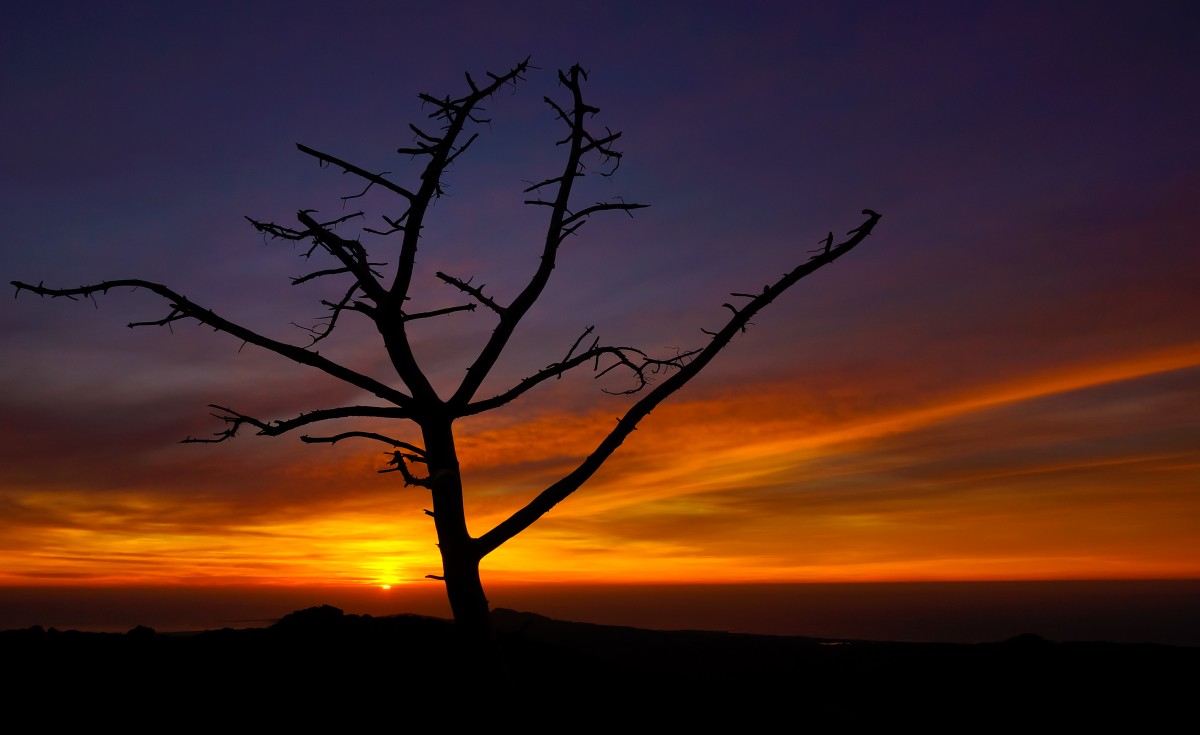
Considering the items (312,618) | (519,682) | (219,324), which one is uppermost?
(219,324)

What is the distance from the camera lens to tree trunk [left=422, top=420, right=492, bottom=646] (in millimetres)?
7465

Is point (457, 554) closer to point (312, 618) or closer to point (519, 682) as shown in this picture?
point (519, 682)

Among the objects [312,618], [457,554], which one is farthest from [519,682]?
[312,618]

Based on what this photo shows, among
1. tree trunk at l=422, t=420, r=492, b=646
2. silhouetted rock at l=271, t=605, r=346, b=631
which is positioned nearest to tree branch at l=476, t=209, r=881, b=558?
tree trunk at l=422, t=420, r=492, b=646

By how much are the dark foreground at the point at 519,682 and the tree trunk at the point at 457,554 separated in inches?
11.1

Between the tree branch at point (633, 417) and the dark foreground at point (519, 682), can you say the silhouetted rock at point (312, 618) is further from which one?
the tree branch at point (633, 417)

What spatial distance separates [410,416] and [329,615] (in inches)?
146

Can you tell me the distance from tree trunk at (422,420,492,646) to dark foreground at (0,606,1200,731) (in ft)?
0.92

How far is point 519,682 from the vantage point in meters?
8.01

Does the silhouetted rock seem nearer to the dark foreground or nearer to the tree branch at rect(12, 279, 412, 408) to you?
the dark foreground

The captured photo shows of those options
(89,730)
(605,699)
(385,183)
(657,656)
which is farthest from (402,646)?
(385,183)

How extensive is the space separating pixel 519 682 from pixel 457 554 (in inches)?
58.6

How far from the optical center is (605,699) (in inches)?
309

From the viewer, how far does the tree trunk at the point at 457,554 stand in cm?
746
